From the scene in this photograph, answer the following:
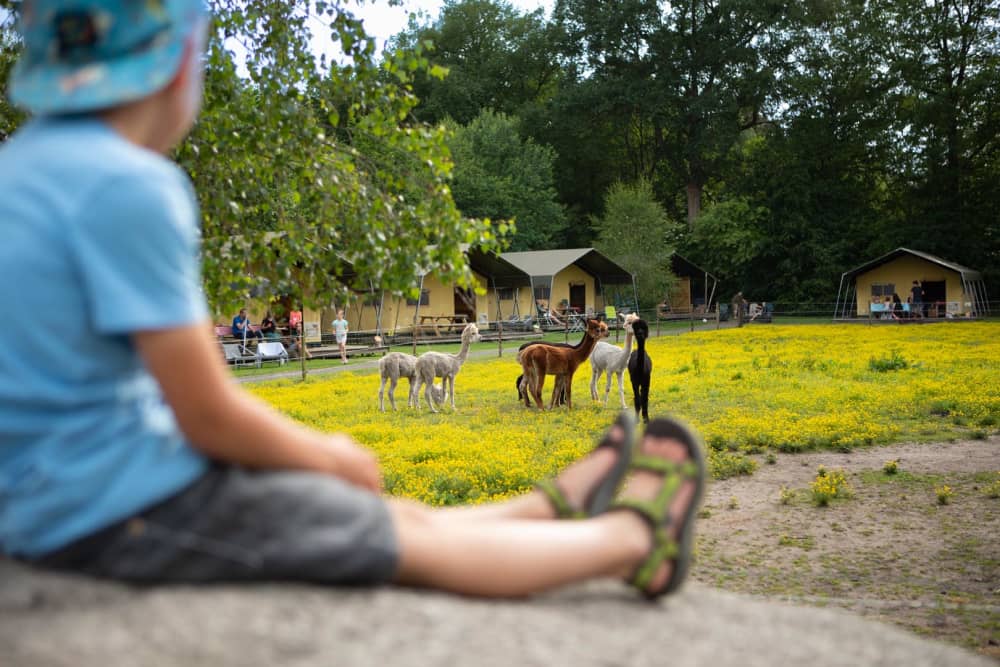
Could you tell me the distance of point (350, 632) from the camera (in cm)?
219

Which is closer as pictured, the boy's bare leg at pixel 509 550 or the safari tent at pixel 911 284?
the boy's bare leg at pixel 509 550

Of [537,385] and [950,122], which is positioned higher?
[950,122]

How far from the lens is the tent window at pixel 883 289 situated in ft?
170

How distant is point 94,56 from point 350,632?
1457mm

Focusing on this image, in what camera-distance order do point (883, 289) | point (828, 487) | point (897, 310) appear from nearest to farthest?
point (828, 487) → point (897, 310) → point (883, 289)

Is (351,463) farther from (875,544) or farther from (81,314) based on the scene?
(875,544)

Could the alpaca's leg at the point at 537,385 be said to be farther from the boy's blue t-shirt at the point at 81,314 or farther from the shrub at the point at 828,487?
the boy's blue t-shirt at the point at 81,314

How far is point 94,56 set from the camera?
6.80ft

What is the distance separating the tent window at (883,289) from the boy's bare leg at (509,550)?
175ft

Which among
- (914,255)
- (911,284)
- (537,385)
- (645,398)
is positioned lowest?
(645,398)

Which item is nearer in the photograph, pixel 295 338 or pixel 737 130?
pixel 295 338

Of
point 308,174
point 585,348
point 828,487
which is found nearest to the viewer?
point 308,174

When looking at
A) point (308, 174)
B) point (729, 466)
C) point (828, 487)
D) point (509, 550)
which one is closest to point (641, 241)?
point (729, 466)

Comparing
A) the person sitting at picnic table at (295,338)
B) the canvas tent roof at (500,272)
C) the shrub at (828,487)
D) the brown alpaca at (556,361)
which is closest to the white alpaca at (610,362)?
A: the brown alpaca at (556,361)
